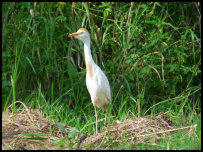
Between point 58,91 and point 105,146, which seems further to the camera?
point 58,91

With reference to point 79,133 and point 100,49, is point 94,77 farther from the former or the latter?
point 79,133

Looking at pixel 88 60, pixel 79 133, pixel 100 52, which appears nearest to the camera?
pixel 79 133

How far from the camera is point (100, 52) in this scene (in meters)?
4.50

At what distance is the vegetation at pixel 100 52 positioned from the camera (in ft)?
14.0

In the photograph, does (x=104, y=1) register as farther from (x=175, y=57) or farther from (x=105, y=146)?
(x=105, y=146)

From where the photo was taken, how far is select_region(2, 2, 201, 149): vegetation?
427 cm

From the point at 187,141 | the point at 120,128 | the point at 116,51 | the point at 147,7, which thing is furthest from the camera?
the point at 116,51

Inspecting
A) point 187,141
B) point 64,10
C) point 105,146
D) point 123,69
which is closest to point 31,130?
point 105,146

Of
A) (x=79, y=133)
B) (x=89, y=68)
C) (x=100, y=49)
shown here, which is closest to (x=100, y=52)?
(x=100, y=49)

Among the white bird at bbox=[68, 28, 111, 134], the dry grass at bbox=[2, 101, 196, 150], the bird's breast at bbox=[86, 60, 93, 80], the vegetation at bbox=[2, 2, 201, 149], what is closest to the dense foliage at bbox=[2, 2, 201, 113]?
the vegetation at bbox=[2, 2, 201, 149]

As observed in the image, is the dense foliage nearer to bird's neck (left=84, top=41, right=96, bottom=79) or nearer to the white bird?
the white bird

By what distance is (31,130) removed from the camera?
3.12 meters

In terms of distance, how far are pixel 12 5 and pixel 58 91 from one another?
4.29 ft

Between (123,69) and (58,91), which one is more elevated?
(123,69)
